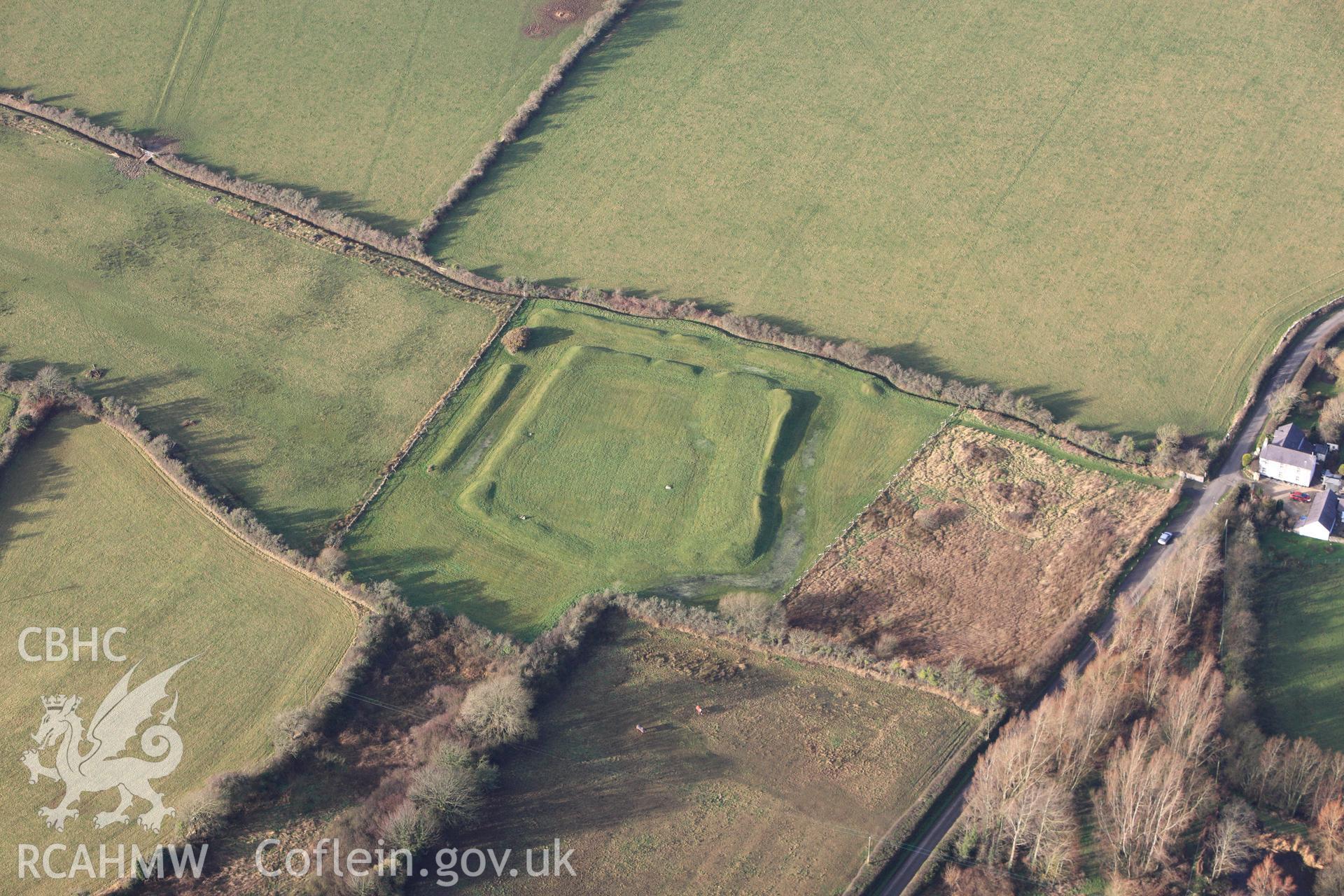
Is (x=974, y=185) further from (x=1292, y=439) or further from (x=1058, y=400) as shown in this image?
(x=1292, y=439)

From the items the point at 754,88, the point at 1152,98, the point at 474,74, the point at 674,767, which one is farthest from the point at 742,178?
the point at 674,767

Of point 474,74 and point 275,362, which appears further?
point 474,74

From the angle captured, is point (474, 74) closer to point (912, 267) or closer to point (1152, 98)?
point (912, 267)

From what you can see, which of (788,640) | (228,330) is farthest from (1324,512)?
(228,330)

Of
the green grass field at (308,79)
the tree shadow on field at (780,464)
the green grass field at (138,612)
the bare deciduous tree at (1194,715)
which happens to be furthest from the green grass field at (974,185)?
the green grass field at (138,612)

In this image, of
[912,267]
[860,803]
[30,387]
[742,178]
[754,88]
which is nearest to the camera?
[860,803]

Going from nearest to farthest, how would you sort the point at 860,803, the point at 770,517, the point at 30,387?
the point at 860,803
the point at 770,517
the point at 30,387

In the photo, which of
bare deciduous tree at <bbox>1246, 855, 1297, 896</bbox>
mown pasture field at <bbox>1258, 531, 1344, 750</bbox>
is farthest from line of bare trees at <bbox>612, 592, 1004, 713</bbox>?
mown pasture field at <bbox>1258, 531, 1344, 750</bbox>
